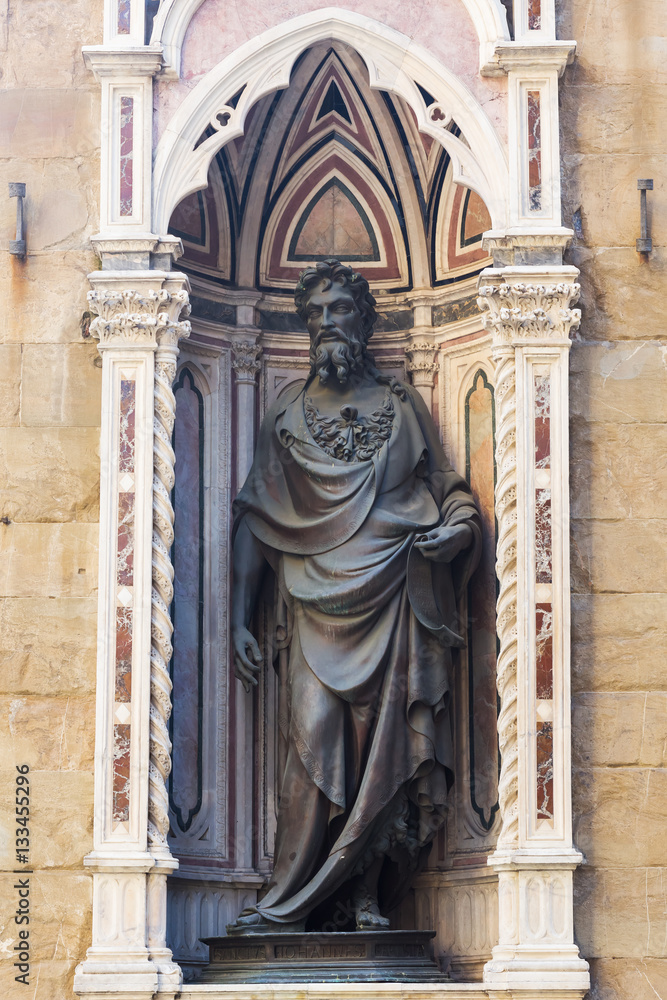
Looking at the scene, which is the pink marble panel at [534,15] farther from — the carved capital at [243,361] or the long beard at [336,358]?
the carved capital at [243,361]

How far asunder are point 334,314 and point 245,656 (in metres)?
2.00

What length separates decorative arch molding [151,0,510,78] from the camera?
38.1 ft

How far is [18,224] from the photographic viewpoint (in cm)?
1162

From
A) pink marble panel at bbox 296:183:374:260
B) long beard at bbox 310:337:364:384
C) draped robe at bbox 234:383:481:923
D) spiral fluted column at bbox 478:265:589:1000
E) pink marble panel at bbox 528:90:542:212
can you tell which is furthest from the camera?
pink marble panel at bbox 296:183:374:260

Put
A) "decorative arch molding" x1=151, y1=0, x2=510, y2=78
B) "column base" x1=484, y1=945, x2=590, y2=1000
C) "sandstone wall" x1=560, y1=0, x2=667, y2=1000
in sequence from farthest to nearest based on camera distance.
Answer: "decorative arch molding" x1=151, y1=0, x2=510, y2=78 < "sandstone wall" x1=560, y1=0, x2=667, y2=1000 < "column base" x1=484, y1=945, x2=590, y2=1000

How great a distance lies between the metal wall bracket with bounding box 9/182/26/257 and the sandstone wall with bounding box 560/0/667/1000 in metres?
2.98

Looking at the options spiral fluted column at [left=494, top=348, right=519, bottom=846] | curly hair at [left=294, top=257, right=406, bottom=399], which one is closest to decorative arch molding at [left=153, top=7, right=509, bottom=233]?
curly hair at [left=294, top=257, right=406, bottom=399]

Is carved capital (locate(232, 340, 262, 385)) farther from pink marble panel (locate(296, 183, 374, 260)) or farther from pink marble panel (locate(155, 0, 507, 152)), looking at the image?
pink marble panel (locate(155, 0, 507, 152))

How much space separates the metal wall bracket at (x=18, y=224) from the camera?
1159 centimetres

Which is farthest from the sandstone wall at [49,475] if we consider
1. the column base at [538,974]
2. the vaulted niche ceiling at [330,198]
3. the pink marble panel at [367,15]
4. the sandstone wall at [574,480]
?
the column base at [538,974]

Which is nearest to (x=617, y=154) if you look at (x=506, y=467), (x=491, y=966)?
(x=506, y=467)

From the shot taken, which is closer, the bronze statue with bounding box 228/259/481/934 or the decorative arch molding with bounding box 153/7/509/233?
the bronze statue with bounding box 228/259/481/934

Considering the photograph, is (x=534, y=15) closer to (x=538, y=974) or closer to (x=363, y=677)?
(x=363, y=677)

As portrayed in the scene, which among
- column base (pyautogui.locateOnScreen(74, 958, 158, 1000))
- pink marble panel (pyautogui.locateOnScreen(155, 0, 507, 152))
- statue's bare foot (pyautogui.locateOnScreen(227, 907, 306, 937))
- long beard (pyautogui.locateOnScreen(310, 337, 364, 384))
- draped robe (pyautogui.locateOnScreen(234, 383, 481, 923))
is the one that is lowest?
column base (pyautogui.locateOnScreen(74, 958, 158, 1000))
